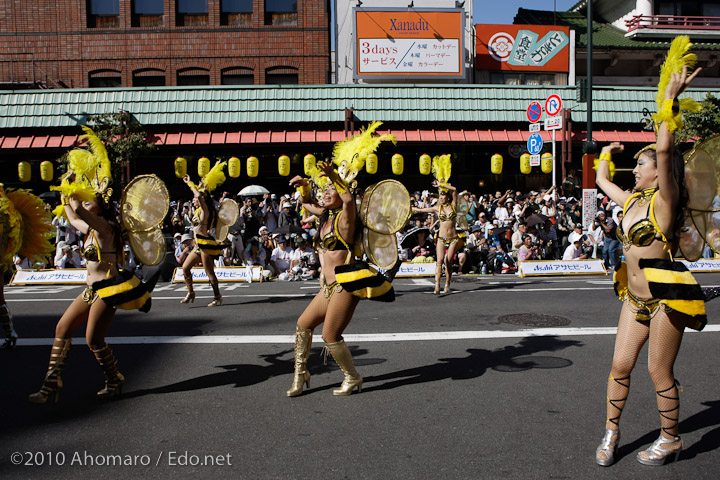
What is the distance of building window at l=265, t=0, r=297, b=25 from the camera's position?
28.0 m

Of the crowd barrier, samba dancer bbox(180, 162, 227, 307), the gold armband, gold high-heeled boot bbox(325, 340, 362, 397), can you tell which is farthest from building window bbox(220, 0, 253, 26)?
gold high-heeled boot bbox(325, 340, 362, 397)

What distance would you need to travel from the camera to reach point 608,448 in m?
3.68

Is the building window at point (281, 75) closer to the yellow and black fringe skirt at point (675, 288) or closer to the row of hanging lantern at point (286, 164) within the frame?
the row of hanging lantern at point (286, 164)

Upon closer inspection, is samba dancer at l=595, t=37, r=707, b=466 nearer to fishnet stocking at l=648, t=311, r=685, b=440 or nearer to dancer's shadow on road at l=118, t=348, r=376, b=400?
fishnet stocking at l=648, t=311, r=685, b=440

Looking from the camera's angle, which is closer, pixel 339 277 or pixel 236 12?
pixel 339 277

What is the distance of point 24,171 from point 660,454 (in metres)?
24.3

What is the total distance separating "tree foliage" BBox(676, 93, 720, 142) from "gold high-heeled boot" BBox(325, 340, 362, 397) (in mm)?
20546

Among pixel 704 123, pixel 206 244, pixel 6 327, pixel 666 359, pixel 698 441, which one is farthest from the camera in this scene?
pixel 704 123

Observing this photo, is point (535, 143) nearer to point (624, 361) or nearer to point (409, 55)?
point (409, 55)

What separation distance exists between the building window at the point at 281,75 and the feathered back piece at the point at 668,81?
25.8 metres

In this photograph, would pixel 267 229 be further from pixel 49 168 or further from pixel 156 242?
pixel 156 242

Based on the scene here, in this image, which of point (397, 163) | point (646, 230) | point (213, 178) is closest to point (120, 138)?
point (397, 163)

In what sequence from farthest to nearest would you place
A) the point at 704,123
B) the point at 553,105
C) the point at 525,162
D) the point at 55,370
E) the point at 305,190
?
the point at 525,162 → the point at 704,123 → the point at 553,105 → the point at 305,190 → the point at 55,370

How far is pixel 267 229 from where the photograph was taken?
17.4 m
